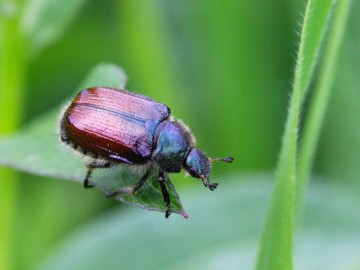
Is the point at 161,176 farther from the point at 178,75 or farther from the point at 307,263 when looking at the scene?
the point at 178,75

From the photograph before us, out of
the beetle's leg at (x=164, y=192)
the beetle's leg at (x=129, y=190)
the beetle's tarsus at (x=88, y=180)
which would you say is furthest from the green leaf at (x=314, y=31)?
the beetle's tarsus at (x=88, y=180)

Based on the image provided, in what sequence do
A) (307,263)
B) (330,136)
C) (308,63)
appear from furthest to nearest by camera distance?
1. (330,136)
2. (307,263)
3. (308,63)

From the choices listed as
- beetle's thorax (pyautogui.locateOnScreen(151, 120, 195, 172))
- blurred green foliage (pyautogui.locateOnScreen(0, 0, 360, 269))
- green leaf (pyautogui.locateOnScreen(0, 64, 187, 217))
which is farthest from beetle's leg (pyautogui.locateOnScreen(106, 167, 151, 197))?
blurred green foliage (pyautogui.locateOnScreen(0, 0, 360, 269))

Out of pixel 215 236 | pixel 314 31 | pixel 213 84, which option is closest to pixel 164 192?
pixel 314 31

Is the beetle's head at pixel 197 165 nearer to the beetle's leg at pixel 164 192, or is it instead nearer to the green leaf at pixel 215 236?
the beetle's leg at pixel 164 192

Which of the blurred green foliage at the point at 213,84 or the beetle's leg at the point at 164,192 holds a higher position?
the beetle's leg at the point at 164,192

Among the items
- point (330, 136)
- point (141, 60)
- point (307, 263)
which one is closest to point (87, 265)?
point (307, 263)
